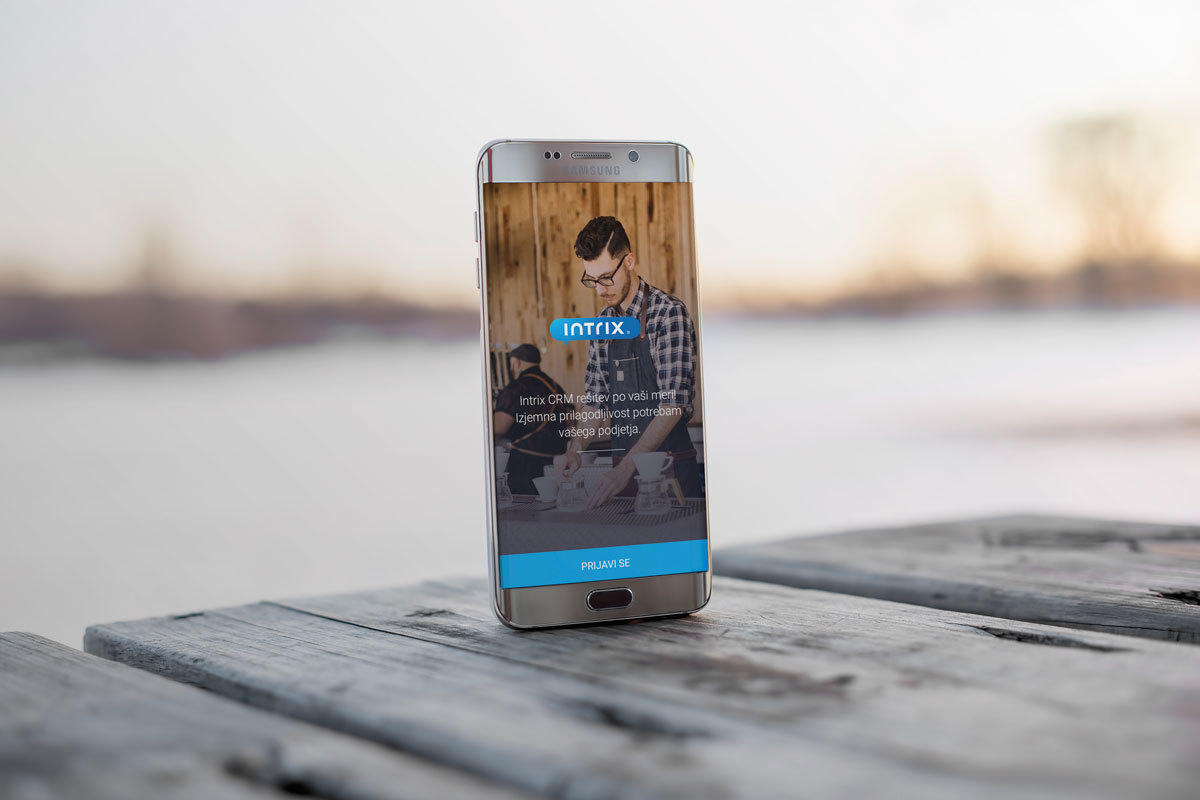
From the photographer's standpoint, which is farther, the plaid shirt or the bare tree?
the bare tree

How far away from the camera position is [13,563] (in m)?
2.70

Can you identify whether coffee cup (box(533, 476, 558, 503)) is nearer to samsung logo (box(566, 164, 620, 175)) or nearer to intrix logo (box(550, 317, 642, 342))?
intrix logo (box(550, 317, 642, 342))

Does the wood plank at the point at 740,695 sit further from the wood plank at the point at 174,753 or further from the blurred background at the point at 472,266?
the blurred background at the point at 472,266

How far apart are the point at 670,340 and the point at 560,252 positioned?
0.11m

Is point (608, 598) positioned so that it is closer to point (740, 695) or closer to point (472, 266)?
point (740, 695)

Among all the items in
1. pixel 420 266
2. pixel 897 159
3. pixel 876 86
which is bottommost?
pixel 420 266

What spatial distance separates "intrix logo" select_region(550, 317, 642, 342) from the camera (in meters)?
0.76

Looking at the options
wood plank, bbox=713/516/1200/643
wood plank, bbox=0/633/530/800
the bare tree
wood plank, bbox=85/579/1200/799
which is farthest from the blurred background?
wood plank, bbox=0/633/530/800

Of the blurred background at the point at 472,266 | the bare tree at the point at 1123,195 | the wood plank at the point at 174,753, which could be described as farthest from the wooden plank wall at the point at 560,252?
the bare tree at the point at 1123,195

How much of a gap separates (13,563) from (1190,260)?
4.43m

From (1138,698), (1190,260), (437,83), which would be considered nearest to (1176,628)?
(1138,698)

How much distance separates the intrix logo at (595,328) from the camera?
2.50 ft

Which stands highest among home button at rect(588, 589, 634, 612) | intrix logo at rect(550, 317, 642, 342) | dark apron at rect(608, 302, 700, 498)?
intrix logo at rect(550, 317, 642, 342)

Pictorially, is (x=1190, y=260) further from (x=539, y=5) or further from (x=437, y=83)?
(x=437, y=83)
